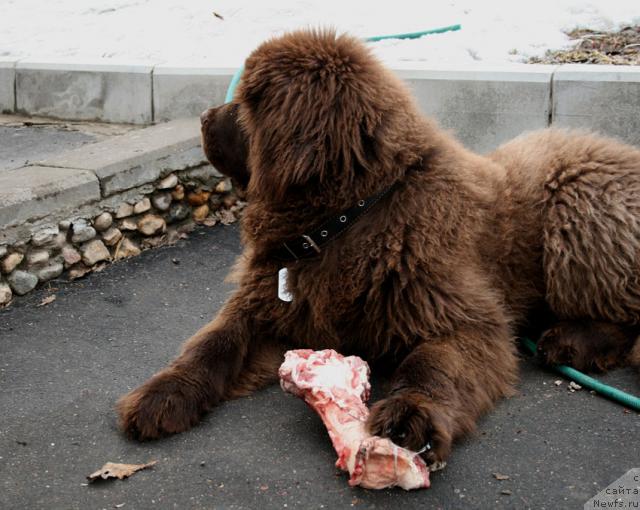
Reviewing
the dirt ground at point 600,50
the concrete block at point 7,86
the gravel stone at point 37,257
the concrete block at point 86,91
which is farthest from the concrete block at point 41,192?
the dirt ground at point 600,50

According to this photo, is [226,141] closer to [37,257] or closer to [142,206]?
[37,257]

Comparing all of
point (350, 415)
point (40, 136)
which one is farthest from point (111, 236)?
point (350, 415)

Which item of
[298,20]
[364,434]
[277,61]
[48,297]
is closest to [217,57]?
[298,20]

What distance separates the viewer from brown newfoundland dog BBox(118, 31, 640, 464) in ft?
11.8

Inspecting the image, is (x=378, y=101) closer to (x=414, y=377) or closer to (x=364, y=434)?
(x=414, y=377)

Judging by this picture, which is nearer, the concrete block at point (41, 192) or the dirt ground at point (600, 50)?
the concrete block at point (41, 192)

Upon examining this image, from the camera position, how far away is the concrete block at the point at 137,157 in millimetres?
5578

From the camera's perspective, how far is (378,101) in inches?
144

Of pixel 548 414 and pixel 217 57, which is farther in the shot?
pixel 217 57

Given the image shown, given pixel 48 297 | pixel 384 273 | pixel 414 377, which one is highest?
pixel 384 273

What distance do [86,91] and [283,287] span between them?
420 cm

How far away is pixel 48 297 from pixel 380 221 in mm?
2319

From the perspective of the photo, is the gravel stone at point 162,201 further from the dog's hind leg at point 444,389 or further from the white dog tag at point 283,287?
the dog's hind leg at point 444,389

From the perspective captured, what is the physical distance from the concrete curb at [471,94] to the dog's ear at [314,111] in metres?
2.23
